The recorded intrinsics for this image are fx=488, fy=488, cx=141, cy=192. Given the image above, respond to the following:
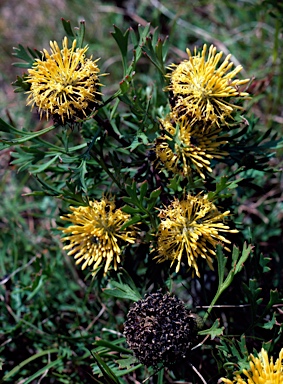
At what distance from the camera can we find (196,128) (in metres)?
1.81

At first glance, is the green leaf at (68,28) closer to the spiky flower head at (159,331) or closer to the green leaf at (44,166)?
the green leaf at (44,166)

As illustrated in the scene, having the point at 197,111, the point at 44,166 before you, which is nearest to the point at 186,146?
the point at 197,111

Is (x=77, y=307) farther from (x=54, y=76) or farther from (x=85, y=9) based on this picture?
(x=85, y=9)

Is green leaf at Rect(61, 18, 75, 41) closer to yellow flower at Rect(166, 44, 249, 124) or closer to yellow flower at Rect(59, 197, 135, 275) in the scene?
yellow flower at Rect(166, 44, 249, 124)

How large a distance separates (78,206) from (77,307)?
0.88m

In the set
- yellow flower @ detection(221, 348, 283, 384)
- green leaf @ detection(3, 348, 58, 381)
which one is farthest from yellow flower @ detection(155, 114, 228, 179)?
green leaf @ detection(3, 348, 58, 381)

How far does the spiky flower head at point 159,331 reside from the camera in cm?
163

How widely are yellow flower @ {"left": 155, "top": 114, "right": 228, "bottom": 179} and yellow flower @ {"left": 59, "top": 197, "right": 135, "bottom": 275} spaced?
0.27 meters

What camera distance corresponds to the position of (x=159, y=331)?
1645mm

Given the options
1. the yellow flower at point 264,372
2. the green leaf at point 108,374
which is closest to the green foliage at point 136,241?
the green leaf at point 108,374

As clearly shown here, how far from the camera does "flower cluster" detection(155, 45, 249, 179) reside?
1.73m

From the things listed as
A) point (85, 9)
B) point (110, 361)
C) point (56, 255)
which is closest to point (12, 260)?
point (56, 255)

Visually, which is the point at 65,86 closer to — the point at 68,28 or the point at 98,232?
the point at 68,28

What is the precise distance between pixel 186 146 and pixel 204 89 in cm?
21
